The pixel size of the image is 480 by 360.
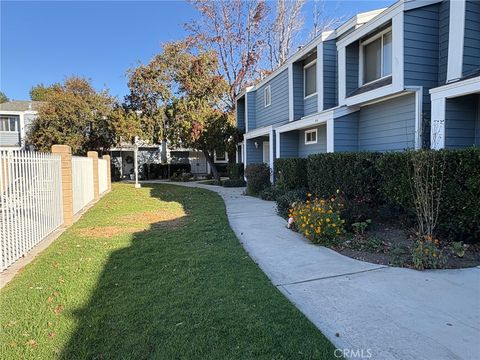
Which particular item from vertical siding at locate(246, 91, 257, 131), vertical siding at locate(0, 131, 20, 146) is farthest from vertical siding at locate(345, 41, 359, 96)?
vertical siding at locate(0, 131, 20, 146)

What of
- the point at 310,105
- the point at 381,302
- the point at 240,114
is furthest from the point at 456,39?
the point at 240,114

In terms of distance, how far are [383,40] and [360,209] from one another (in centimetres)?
595

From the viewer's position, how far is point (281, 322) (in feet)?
10.5

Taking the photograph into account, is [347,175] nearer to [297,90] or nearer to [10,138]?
[297,90]

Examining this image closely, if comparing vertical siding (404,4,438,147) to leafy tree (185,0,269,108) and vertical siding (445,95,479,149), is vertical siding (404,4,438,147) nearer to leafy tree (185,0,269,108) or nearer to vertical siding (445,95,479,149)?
vertical siding (445,95,479,149)

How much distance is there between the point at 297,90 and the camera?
1385cm

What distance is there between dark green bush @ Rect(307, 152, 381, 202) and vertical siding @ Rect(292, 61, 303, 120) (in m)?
4.81

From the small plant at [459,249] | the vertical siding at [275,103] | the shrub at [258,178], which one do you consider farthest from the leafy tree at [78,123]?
the small plant at [459,249]

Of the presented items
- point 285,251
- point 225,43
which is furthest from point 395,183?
point 225,43

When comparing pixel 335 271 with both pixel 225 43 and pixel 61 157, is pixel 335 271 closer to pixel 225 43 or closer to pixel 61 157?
pixel 61 157

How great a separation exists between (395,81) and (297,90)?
5.76 metres

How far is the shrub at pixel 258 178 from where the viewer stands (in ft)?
46.6

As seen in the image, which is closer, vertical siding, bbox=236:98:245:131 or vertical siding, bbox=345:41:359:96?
vertical siding, bbox=345:41:359:96

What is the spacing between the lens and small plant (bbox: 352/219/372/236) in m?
6.30
